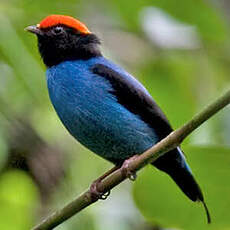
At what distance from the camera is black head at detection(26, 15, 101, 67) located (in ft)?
13.9

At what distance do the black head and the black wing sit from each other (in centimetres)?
31

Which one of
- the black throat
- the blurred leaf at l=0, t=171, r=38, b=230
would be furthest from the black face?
the blurred leaf at l=0, t=171, r=38, b=230

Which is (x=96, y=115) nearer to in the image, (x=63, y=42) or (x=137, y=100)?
(x=137, y=100)

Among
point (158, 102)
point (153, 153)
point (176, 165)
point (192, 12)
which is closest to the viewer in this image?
point (153, 153)

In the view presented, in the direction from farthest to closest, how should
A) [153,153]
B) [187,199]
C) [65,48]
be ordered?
[65,48] < [187,199] < [153,153]

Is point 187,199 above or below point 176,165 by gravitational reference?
above

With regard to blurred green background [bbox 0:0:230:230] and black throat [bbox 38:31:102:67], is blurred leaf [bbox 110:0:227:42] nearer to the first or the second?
blurred green background [bbox 0:0:230:230]

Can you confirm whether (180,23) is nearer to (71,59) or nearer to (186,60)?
(71,59)

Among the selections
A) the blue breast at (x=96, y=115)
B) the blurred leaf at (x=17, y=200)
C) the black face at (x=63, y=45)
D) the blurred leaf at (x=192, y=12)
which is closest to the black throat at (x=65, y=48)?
the black face at (x=63, y=45)

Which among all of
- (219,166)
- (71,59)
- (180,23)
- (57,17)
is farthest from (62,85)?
(219,166)

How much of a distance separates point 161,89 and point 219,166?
1.48 m

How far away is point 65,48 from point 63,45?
0.03 metres

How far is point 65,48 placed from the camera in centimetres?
430

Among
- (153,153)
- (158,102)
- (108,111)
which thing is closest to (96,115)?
(108,111)
